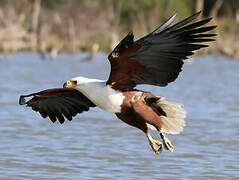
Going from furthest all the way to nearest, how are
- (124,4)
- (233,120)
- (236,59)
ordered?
1. (124,4)
2. (236,59)
3. (233,120)

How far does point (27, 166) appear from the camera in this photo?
7094 mm

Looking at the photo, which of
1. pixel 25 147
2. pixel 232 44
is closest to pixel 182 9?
pixel 232 44

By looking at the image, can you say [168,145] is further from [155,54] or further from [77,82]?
[77,82]

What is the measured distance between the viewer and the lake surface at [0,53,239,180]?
272 inches

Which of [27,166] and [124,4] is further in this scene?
[124,4]

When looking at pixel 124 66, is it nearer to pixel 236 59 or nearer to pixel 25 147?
pixel 25 147

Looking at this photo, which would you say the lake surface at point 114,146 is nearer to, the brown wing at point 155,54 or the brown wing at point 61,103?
the brown wing at point 61,103

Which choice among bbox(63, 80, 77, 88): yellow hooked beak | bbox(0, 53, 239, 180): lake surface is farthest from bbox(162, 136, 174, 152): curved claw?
bbox(63, 80, 77, 88): yellow hooked beak

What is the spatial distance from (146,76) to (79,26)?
112 feet

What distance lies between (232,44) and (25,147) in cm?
2139

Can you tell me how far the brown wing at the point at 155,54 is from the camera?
20.2 feet

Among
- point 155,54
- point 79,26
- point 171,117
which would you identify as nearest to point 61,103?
point 171,117

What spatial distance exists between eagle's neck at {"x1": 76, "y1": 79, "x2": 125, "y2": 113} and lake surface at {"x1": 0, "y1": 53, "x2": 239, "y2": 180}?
0.72 metres

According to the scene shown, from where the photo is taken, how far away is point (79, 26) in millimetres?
40656
